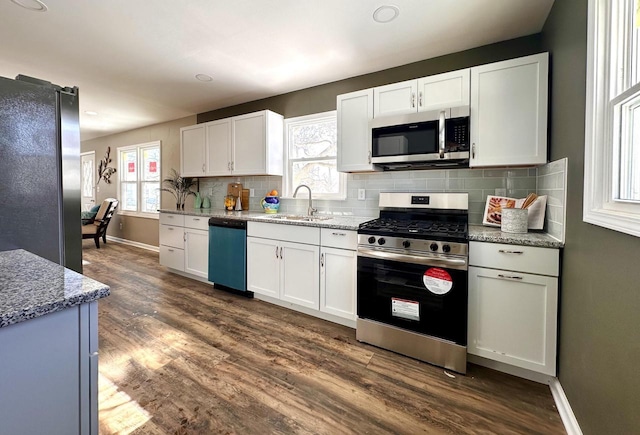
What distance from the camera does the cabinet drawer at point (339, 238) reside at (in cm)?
239

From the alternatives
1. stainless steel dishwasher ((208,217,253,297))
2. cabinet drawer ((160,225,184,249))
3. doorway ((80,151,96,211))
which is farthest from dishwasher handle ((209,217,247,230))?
doorway ((80,151,96,211))

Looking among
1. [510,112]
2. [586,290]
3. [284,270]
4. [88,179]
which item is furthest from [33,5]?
[88,179]

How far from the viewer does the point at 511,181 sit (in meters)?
2.38

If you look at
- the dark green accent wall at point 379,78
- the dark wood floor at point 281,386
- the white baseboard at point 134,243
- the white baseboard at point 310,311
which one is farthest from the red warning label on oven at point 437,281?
the white baseboard at point 134,243

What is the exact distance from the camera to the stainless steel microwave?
2211 millimetres

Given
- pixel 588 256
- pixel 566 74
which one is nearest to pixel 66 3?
pixel 566 74

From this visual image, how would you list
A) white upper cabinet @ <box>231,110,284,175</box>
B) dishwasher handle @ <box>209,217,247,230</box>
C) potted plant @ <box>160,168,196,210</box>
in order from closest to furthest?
dishwasher handle @ <box>209,217,247,230</box> < white upper cabinet @ <box>231,110,284,175</box> < potted plant @ <box>160,168,196,210</box>

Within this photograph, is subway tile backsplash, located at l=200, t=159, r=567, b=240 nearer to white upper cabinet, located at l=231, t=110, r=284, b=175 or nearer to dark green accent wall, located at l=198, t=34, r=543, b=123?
white upper cabinet, located at l=231, t=110, r=284, b=175

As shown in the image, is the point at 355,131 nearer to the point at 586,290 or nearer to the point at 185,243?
the point at 586,290

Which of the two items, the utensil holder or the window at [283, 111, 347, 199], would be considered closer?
the utensil holder

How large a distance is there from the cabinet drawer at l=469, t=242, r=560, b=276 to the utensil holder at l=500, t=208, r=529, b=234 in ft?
0.83

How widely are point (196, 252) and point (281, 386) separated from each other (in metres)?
2.37

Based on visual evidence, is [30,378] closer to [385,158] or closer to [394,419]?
[394,419]

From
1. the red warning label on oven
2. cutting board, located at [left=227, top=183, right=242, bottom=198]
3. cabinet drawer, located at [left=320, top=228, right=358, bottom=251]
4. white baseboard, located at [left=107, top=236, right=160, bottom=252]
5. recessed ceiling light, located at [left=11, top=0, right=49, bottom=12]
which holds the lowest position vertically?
white baseboard, located at [left=107, top=236, right=160, bottom=252]
